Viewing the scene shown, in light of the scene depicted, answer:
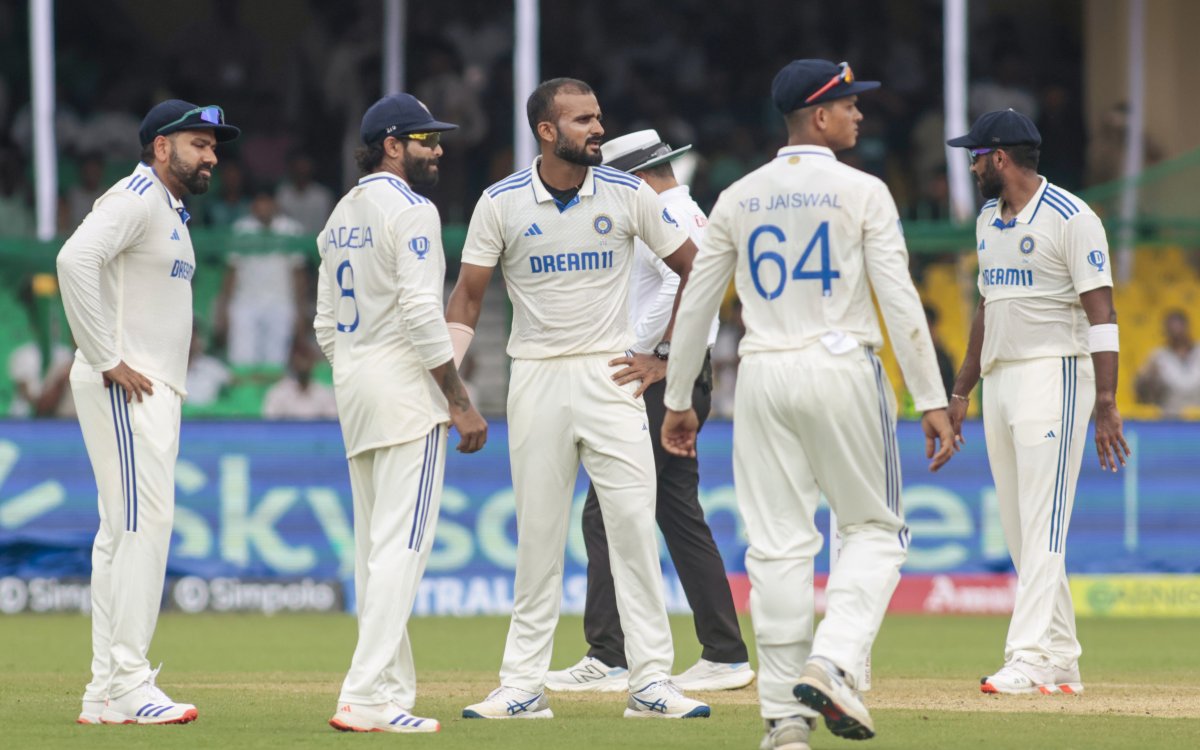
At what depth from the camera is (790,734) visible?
627cm

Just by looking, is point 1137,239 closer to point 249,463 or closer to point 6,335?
point 249,463

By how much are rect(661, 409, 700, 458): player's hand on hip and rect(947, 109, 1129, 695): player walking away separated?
2.31 metres

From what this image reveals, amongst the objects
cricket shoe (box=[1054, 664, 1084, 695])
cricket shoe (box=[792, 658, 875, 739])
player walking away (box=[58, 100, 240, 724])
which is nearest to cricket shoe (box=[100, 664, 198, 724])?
player walking away (box=[58, 100, 240, 724])

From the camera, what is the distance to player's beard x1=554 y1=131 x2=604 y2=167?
24.6 ft

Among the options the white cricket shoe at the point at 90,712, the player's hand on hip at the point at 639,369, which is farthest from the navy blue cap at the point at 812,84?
the white cricket shoe at the point at 90,712

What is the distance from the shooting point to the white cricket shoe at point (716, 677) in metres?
8.87

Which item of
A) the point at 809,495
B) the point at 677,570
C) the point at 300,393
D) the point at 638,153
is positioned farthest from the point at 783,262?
the point at 300,393

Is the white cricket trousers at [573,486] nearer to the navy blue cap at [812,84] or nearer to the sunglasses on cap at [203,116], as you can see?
the navy blue cap at [812,84]

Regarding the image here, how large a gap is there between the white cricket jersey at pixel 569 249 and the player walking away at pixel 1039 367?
1.98 m

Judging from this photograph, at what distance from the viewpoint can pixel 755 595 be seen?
6508 millimetres

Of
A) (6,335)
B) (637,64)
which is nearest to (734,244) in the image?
(6,335)

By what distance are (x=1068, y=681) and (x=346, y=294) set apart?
3.93 metres

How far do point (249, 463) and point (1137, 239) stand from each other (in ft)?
25.2

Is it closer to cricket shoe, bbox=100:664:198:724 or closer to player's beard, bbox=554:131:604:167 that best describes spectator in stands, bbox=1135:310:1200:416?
player's beard, bbox=554:131:604:167
